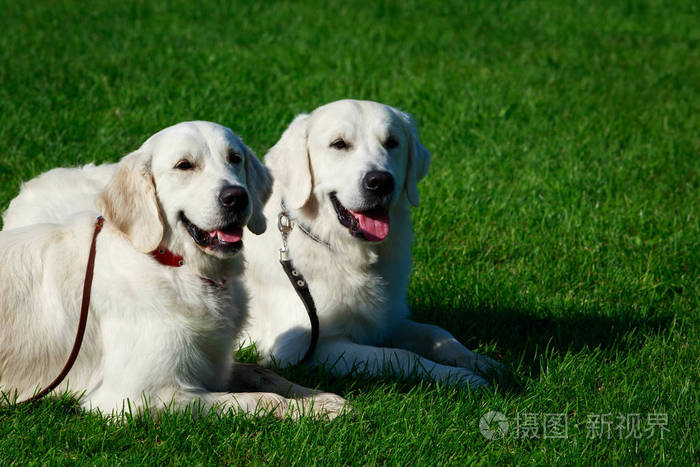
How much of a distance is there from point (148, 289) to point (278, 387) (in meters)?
0.81

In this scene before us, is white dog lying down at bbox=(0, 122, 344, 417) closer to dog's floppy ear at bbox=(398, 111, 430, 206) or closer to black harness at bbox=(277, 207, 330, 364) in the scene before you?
black harness at bbox=(277, 207, 330, 364)

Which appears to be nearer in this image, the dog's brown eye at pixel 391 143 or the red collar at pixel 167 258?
the red collar at pixel 167 258

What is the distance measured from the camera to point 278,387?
3.81 meters

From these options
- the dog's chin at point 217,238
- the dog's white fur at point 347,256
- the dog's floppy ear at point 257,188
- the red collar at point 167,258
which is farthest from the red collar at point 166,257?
the dog's white fur at point 347,256

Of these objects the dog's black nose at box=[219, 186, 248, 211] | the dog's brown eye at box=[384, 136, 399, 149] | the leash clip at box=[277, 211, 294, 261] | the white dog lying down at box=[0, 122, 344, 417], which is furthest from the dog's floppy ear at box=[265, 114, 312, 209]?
the dog's black nose at box=[219, 186, 248, 211]

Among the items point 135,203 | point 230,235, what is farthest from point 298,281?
point 135,203

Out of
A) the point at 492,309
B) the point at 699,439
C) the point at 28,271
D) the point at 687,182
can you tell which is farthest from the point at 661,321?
the point at 28,271

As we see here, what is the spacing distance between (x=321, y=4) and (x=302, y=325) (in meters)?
9.35

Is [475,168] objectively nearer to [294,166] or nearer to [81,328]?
[294,166]

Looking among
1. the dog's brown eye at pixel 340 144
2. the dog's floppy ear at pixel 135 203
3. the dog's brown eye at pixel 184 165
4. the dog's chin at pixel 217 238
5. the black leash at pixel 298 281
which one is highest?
the dog's brown eye at pixel 184 165

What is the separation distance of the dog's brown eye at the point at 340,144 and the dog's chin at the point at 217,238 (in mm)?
996

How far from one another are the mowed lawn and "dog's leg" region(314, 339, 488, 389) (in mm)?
101

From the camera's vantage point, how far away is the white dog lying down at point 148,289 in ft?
11.1

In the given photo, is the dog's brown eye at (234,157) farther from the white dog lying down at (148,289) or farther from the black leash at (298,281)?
the black leash at (298,281)
